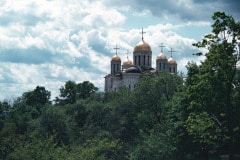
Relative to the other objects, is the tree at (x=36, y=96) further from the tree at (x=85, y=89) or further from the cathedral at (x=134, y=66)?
the cathedral at (x=134, y=66)

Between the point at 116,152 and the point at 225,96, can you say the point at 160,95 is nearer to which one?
the point at 116,152

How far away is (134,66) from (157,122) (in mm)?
53756

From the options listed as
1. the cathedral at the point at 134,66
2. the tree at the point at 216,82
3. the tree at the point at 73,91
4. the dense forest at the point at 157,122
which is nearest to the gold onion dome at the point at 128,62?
the cathedral at the point at 134,66

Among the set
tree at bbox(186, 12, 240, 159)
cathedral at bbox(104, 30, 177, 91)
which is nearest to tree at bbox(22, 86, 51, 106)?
cathedral at bbox(104, 30, 177, 91)

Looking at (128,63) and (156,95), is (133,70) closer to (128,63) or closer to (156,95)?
(128,63)

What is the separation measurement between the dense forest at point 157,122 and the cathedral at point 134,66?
20781 millimetres

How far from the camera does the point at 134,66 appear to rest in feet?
337

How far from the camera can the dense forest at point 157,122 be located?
26016 millimetres

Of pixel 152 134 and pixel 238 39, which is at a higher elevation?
pixel 238 39

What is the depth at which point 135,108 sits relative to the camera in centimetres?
5441

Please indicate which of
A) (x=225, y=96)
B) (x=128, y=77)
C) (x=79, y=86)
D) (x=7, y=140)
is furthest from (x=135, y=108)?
(x=128, y=77)

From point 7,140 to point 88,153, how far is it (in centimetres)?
1570

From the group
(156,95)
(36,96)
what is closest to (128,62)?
(36,96)

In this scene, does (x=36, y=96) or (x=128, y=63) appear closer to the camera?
(x=36, y=96)
